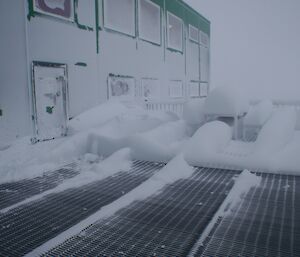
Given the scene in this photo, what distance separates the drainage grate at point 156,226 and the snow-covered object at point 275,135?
1.70 metres

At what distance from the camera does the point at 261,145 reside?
5.91m

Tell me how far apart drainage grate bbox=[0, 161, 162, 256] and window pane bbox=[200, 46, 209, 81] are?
16612 millimetres

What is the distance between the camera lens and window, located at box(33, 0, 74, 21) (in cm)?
761

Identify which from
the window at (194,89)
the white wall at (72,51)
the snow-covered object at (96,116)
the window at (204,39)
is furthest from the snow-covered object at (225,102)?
the window at (204,39)

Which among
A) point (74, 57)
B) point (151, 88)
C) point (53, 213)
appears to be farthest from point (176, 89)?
point (53, 213)

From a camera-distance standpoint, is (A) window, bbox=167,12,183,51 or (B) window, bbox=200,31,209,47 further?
(B) window, bbox=200,31,209,47

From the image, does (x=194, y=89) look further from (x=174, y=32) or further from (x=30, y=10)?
(x=30, y=10)

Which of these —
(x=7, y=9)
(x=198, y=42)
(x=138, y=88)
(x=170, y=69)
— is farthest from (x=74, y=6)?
(x=198, y=42)

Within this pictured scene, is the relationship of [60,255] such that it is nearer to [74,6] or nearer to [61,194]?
[61,194]

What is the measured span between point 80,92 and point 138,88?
3.72 meters

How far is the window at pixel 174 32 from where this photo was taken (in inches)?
604

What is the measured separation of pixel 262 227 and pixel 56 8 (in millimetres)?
7367

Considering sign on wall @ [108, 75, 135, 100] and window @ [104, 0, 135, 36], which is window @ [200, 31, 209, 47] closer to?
window @ [104, 0, 135, 36]

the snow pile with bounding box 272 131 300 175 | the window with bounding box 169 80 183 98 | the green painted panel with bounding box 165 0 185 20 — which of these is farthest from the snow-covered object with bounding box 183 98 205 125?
the green painted panel with bounding box 165 0 185 20
